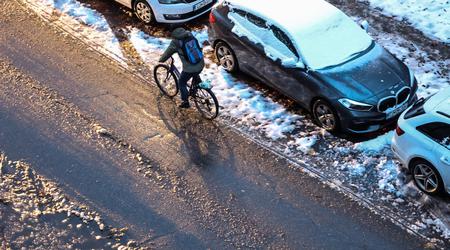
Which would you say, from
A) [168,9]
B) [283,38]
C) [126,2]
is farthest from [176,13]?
[283,38]

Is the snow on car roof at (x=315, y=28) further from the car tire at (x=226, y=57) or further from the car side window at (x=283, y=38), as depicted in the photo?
the car tire at (x=226, y=57)

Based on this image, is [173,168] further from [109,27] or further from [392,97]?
[109,27]

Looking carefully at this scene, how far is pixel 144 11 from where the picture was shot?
42.4ft

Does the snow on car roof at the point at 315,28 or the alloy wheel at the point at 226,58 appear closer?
the snow on car roof at the point at 315,28

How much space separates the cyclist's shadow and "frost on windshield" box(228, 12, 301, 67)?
5.74 feet

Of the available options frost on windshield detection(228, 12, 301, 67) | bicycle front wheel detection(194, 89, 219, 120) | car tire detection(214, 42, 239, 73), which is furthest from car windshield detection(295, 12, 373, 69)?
bicycle front wheel detection(194, 89, 219, 120)

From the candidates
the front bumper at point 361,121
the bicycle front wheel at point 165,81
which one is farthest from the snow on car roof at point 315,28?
the bicycle front wheel at point 165,81

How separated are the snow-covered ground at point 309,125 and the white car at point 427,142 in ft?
1.11

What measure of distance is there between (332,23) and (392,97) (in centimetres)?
195

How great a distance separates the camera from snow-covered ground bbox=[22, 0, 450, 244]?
8.95 metres

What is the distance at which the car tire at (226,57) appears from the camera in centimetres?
1137

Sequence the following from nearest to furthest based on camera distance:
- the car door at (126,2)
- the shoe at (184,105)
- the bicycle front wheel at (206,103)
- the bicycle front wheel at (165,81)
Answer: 1. the bicycle front wheel at (206,103)
2. the shoe at (184,105)
3. the bicycle front wheel at (165,81)
4. the car door at (126,2)

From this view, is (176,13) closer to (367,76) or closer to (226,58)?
(226,58)

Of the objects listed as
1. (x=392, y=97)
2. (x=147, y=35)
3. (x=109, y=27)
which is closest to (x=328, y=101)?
(x=392, y=97)
